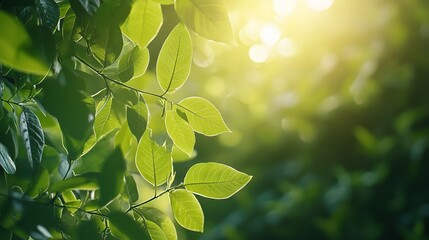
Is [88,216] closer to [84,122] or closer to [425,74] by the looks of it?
[84,122]

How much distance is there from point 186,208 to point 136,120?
94 millimetres

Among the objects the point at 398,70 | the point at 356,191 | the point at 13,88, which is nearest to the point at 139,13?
the point at 13,88

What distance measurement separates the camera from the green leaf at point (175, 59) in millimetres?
574

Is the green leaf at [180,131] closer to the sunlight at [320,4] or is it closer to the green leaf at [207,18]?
the green leaf at [207,18]

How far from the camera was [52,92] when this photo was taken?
0.47 metres

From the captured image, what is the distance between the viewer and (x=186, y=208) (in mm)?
614

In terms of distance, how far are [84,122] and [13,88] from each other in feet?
0.52

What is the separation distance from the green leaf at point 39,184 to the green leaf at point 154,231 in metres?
0.09

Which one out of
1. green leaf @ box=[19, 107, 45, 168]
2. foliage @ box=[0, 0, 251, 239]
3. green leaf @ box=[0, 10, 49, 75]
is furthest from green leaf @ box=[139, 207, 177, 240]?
green leaf @ box=[0, 10, 49, 75]

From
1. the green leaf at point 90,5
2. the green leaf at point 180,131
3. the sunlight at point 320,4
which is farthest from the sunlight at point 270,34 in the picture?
the green leaf at point 90,5

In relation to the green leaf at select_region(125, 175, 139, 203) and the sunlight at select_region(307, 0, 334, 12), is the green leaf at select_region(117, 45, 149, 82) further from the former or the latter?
the sunlight at select_region(307, 0, 334, 12)

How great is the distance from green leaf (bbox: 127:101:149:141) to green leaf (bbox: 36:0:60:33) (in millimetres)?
102

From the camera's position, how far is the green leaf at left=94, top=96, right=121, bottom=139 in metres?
0.60

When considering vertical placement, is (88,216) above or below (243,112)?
below
